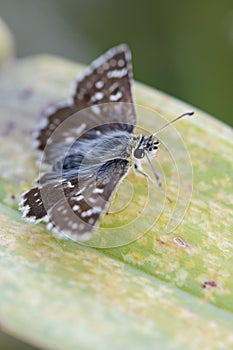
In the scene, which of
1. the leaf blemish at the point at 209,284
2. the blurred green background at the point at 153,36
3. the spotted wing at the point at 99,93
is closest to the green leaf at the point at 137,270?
the leaf blemish at the point at 209,284

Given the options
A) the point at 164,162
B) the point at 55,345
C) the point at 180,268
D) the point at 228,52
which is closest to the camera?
the point at 55,345

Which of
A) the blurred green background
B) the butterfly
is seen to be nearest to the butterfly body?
the butterfly

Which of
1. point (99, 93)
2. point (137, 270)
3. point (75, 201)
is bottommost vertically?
point (137, 270)

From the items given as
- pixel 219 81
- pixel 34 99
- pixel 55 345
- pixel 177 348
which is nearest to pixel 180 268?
pixel 177 348

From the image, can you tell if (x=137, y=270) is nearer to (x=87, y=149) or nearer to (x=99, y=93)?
(x=87, y=149)

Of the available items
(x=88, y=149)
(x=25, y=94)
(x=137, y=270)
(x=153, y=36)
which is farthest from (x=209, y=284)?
(x=153, y=36)

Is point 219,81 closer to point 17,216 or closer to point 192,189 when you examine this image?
point 192,189
